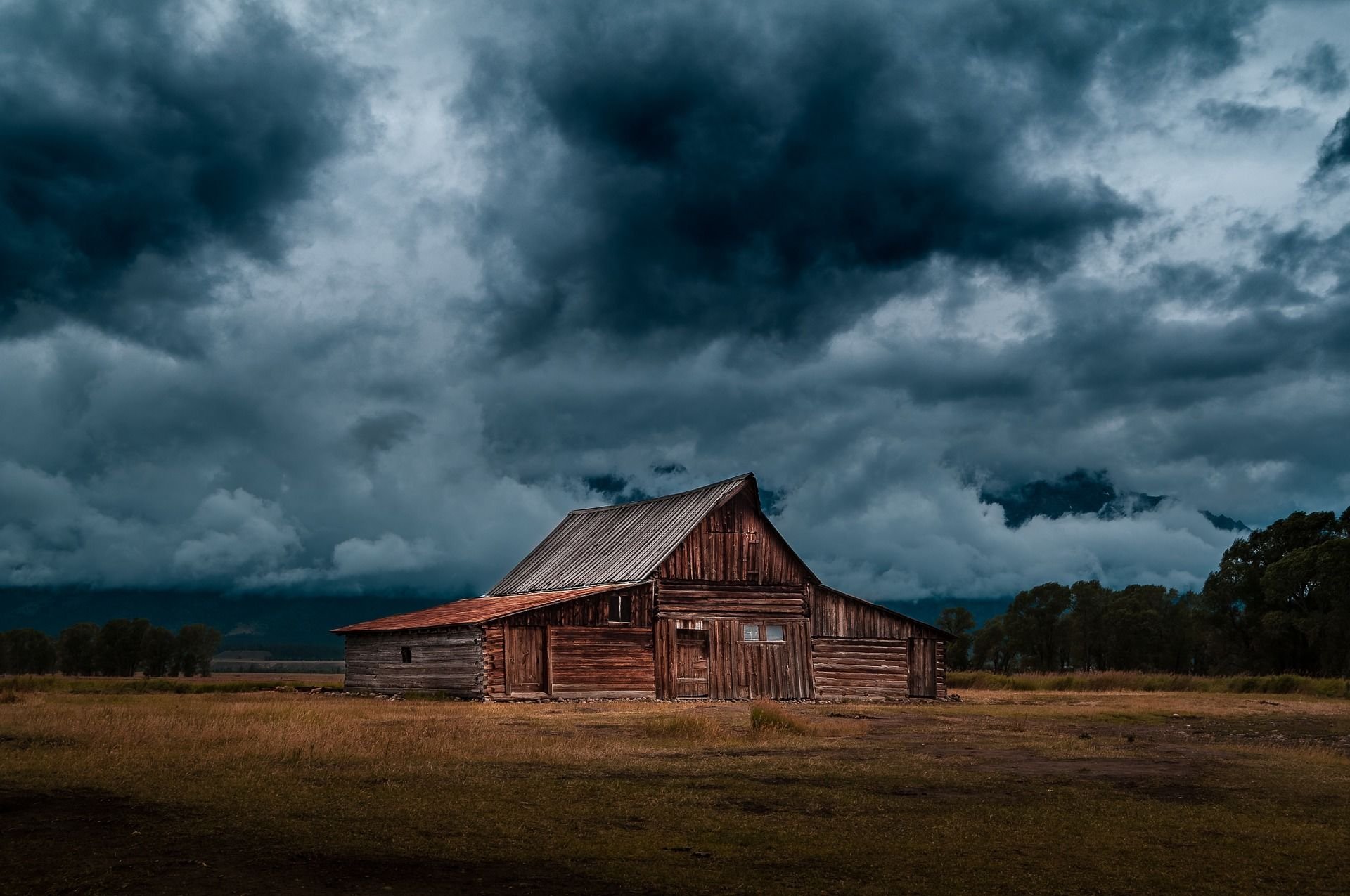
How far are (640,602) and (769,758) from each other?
22830 mm

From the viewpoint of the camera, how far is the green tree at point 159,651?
3664 inches

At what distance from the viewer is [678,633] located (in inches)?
1614

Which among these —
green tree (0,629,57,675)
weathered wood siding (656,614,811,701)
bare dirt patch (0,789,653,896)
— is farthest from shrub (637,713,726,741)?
green tree (0,629,57,675)

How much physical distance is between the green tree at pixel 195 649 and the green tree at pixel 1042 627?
230 feet

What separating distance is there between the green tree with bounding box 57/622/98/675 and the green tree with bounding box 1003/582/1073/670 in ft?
264

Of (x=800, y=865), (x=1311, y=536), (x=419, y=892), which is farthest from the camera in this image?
(x=1311, y=536)

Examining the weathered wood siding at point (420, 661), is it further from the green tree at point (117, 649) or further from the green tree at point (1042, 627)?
the green tree at point (1042, 627)

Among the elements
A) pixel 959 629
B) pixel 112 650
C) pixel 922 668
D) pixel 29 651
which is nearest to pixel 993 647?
pixel 959 629

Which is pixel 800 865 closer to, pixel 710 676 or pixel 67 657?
pixel 710 676

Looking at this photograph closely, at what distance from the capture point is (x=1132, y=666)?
90.8 m

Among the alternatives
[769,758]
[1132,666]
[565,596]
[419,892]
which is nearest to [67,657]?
[565,596]

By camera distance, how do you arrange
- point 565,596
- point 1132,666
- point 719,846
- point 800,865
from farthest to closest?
point 1132,666, point 565,596, point 719,846, point 800,865

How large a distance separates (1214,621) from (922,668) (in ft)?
140

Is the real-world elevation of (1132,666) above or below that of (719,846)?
below
